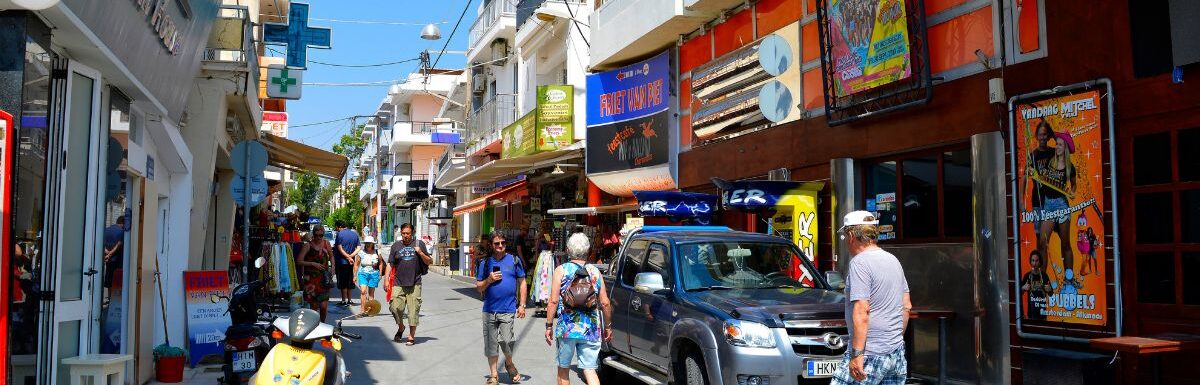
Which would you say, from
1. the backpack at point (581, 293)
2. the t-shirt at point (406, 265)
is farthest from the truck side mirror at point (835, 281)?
the t-shirt at point (406, 265)

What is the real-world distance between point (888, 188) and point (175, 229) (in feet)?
28.6

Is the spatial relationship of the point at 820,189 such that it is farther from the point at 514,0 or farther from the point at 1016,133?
the point at 514,0

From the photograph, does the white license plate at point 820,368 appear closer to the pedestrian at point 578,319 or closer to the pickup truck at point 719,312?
the pickup truck at point 719,312

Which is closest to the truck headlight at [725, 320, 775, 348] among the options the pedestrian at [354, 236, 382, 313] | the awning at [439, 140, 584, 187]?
the pedestrian at [354, 236, 382, 313]

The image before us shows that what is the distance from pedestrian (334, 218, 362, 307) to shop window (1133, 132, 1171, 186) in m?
12.0

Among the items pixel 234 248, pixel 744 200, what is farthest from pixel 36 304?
pixel 234 248

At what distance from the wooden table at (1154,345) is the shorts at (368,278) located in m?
11.3

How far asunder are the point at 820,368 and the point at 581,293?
1969 mm

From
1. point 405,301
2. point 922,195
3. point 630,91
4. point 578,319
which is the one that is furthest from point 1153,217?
point 630,91

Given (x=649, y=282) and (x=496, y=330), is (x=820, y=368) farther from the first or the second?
(x=496, y=330)

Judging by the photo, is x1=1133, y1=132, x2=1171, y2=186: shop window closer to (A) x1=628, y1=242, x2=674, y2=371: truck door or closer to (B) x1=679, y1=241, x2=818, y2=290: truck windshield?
(B) x1=679, y1=241, x2=818, y2=290: truck windshield

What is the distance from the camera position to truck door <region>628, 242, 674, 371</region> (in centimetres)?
879

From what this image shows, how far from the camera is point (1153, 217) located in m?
8.16

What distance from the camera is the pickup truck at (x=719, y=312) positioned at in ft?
24.9
